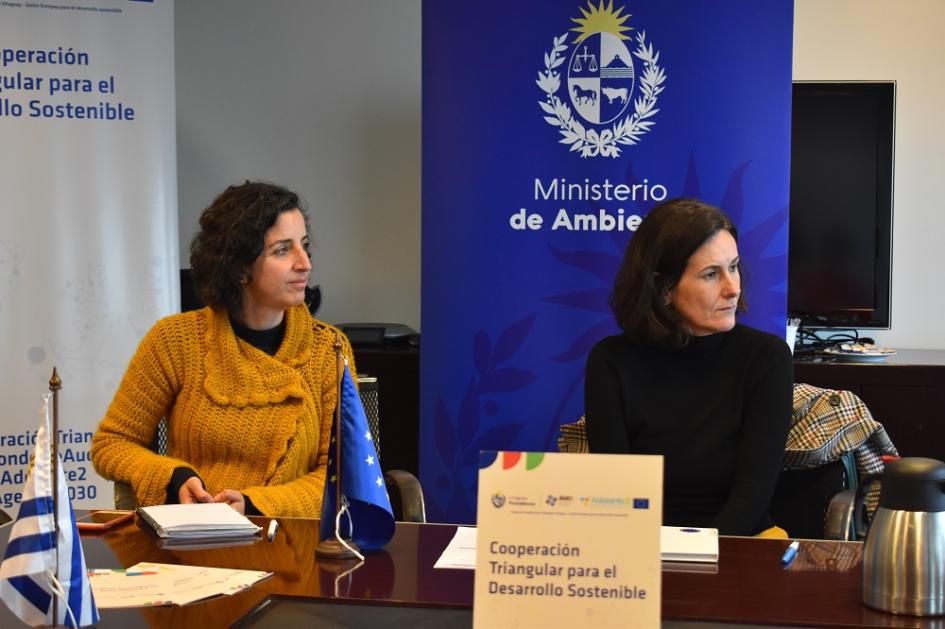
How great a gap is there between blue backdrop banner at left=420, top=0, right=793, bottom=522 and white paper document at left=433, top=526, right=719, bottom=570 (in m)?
1.49

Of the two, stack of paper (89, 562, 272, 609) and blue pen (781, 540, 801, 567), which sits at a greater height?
stack of paper (89, 562, 272, 609)

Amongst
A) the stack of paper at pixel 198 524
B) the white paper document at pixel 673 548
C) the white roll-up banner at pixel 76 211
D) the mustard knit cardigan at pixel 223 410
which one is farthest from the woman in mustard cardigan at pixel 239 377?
the white roll-up banner at pixel 76 211

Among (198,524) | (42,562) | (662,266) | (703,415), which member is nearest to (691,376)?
(703,415)

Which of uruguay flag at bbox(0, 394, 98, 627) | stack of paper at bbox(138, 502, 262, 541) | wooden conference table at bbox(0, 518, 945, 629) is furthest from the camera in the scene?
stack of paper at bbox(138, 502, 262, 541)

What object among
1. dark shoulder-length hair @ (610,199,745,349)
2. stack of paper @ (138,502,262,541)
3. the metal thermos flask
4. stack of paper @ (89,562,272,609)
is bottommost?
stack of paper @ (89,562,272,609)

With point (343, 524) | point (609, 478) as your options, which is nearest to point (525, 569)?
point (609, 478)

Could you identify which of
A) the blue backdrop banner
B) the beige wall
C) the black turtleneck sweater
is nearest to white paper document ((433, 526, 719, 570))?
the black turtleneck sweater

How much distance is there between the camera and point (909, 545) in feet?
5.30

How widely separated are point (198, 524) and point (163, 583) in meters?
0.29

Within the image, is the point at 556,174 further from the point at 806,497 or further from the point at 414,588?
the point at 414,588

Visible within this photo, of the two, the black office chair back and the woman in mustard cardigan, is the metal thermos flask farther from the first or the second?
the woman in mustard cardigan

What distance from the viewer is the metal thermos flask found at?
1610 millimetres

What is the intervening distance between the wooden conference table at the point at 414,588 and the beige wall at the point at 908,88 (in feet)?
9.09

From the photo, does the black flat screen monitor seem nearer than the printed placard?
No
